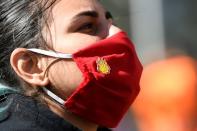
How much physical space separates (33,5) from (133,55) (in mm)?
516

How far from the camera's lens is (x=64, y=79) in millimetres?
2555

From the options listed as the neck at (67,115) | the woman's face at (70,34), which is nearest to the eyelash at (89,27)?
the woman's face at (70,34)

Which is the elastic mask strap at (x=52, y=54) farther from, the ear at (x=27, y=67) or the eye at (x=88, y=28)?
the eye at (x=88, y=28)

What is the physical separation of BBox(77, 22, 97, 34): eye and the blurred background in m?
2.29

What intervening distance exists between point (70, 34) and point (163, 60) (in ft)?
10.00

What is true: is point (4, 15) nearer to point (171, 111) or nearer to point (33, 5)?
point (33, 5)

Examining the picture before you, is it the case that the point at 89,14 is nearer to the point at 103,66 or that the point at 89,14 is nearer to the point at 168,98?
the point at 103,66

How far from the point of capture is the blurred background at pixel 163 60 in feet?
17.1

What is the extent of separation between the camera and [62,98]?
102 inches

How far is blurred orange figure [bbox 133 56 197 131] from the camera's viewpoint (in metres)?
5.17

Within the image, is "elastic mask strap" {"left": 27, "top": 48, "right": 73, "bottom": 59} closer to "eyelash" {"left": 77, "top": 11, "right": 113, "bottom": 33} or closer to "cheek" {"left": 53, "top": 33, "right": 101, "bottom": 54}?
"cheek" {"left": 53, "top": 33, "right": 101, "bottom": 54}

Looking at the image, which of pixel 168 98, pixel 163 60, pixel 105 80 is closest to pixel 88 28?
pixel 105 80

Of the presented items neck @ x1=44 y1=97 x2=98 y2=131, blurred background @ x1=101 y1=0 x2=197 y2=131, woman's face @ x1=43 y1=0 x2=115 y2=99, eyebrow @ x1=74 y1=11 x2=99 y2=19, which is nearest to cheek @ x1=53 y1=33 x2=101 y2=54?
woman's face @ x1=43 y1=0 x2=115 y2=99

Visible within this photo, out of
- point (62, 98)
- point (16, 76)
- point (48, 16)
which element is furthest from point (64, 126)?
point (48, 16)
